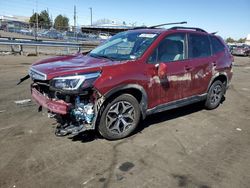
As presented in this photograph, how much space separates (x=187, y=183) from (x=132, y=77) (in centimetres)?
190

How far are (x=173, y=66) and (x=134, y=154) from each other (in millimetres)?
1944

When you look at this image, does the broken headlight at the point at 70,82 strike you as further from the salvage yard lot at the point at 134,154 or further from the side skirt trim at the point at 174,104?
the side skirt trim at the point at 174,104

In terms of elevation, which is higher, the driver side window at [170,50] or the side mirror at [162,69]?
the driver side window at [170,50]

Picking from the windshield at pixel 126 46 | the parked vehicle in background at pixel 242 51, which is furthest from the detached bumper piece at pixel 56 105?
the parked vehicle in background at pixel 242 51

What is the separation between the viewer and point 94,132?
16.9 ft

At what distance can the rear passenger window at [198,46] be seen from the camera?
237 inches

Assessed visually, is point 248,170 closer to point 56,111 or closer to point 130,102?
point 130,102

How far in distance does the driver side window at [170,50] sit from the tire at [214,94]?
1487 millimetres

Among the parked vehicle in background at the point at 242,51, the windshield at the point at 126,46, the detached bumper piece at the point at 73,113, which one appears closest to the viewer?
the detached bumper piece at the point at 73,113

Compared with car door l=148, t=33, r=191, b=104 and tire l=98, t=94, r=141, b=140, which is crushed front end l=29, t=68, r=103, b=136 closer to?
tire l=98, t=94, r=141, b=140

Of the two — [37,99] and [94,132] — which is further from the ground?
[37,99]

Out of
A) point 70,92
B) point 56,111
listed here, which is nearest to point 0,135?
point 56,111

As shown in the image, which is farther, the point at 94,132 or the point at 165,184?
the point at 94,132

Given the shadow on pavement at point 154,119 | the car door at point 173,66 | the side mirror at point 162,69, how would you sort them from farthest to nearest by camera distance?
the car door at point 173,66 → the side mirror at point 162,69 → the shadow on pavement at point 154,119
